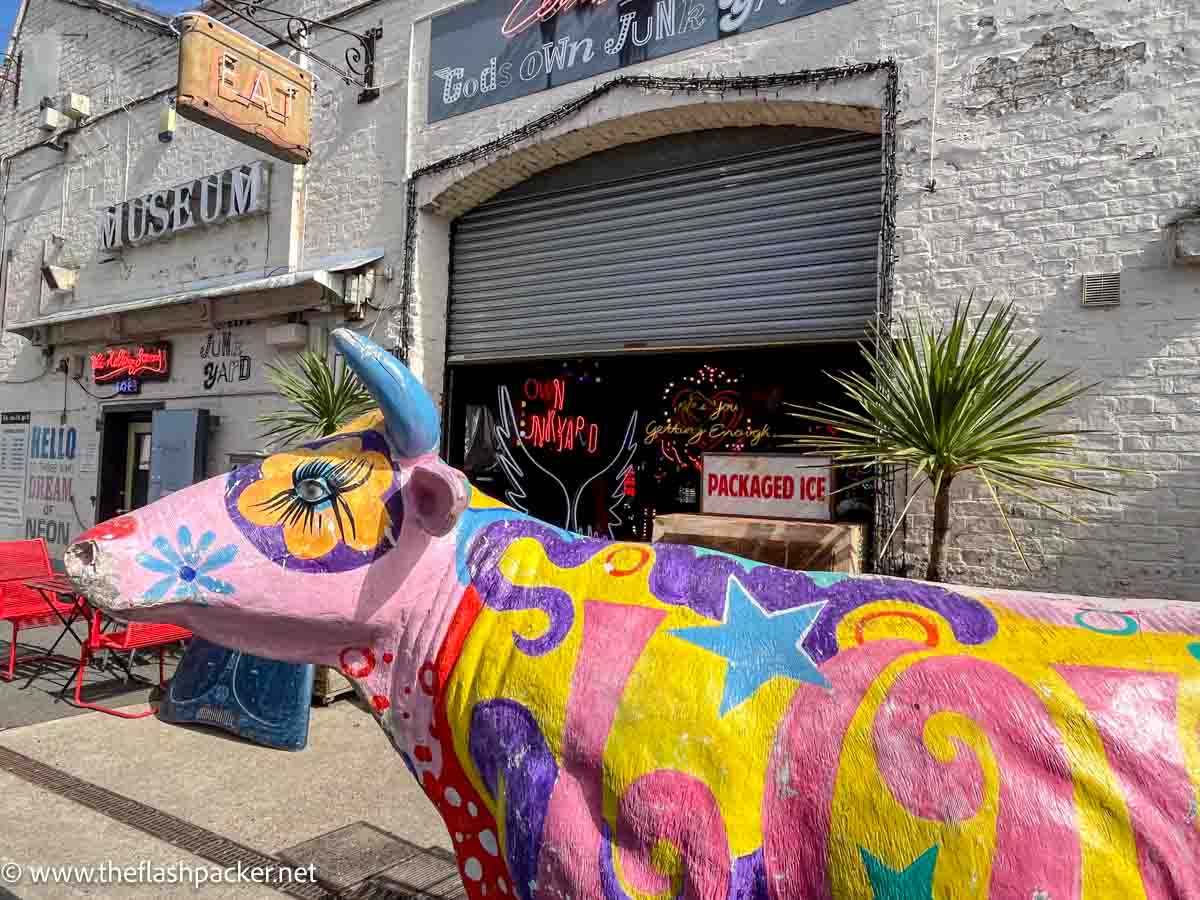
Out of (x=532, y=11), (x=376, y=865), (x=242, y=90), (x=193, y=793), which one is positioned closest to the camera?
(x=376, y=865)

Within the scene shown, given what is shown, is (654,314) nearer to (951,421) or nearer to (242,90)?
(951,421)

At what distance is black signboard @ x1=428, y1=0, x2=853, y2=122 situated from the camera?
6.59 metres

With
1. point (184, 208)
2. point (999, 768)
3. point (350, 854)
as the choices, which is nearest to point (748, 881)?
point (999, 768)

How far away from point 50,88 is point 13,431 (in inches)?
208

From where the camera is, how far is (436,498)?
206 centimetres

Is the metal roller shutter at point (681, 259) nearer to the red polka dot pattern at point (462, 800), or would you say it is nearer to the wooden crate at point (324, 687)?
the wooden crate at point (324, 687)

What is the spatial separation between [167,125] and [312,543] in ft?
35.7

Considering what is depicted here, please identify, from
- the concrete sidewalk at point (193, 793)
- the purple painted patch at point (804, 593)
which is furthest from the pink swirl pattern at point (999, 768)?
the concrete sidewalk at point (193, 793)

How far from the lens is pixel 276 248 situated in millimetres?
9430

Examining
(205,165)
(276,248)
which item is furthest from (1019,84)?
(205,165)

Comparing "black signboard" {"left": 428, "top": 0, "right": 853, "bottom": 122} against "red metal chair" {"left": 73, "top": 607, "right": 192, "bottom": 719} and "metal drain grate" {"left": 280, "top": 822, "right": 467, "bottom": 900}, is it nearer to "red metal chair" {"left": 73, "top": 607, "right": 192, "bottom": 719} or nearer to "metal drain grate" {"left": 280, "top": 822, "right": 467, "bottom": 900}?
"red metal chair" {"left": 73, "top": 607, "right": 192, "bottom": 719}

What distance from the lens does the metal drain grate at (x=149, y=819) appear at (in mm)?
3801

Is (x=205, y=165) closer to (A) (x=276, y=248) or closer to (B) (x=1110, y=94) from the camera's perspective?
(A) (x=276, y=248)

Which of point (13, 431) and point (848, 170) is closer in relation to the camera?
point (848, 170)
